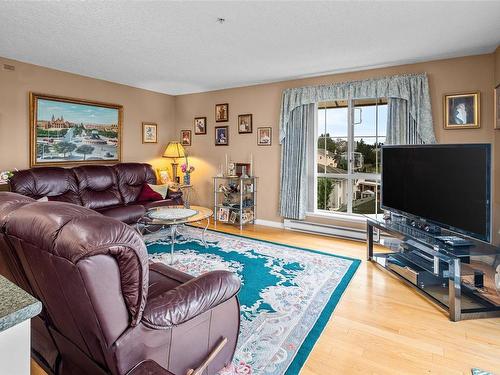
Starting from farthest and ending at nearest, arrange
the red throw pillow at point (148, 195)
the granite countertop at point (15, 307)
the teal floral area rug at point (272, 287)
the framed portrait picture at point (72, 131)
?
the red throw pillow at point (148, 195) < the framed portrait picture at point (72, 131) < the teal floral area rug at point (272, 287) < the granite countertop at point (15, 307)

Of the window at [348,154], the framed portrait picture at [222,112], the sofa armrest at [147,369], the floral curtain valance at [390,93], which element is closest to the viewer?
the sofa armrest at [147,369]

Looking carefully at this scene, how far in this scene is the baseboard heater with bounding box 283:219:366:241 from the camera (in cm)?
439

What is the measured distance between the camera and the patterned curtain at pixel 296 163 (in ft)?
15.7

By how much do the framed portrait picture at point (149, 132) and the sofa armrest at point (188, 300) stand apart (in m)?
4.76

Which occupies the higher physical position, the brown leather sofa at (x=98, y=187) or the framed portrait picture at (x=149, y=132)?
the framed portrait picture at (x=149, y=132)

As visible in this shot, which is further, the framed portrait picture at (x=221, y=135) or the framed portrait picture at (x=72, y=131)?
the framed portrait picture at (x=221, y=135)

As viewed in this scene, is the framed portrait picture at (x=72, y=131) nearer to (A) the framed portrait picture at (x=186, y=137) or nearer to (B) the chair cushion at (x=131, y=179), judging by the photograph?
(B) the chair cushion at (x=131, y=179)

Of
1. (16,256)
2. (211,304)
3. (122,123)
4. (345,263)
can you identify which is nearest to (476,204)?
(345,263)

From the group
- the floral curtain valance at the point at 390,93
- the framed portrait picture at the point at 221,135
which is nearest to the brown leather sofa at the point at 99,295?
the floral curtain valance at the point at 390,93

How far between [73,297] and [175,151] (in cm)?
489

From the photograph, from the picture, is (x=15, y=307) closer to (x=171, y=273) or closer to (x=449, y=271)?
(x=171, y=273)

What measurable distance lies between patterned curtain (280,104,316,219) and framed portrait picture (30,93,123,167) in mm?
2963

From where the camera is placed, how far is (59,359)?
5.02ft

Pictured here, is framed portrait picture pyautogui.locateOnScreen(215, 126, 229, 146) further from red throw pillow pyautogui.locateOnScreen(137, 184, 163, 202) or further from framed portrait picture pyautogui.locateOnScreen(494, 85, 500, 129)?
framed portrait picture pyautogui.locateOnScreen(494, 85, 500, 129)
